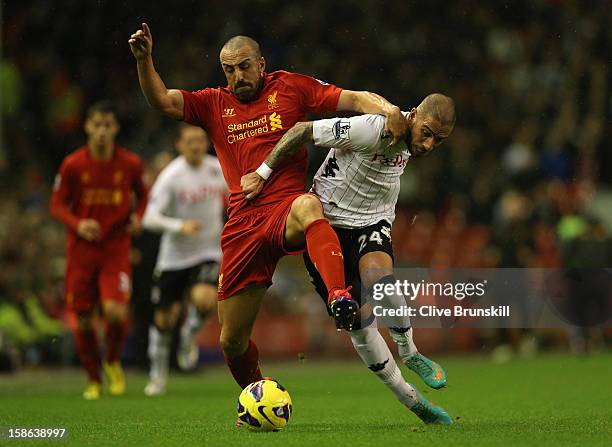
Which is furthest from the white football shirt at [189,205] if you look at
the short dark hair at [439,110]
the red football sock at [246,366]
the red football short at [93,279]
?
the short dark hair at [439,110]

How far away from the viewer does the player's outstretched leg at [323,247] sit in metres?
6.44

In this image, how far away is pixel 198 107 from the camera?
309 inches

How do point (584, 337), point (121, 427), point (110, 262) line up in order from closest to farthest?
1. point (121, 427)
2. point (110, 262)
3. point (584, 337)

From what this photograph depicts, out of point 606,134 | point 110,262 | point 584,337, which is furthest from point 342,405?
point 606,134

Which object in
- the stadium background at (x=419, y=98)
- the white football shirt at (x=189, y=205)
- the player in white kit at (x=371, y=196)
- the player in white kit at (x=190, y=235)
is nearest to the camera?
the player in white kit at (x=371, y=196)

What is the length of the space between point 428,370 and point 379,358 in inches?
12.2

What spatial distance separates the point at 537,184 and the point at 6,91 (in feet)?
26.9

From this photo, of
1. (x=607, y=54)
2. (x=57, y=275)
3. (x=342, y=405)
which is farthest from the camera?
(x=607, y=54)

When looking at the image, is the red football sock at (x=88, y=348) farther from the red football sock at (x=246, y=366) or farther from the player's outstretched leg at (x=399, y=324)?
the player's outstretched leg at (x=399, y=324)

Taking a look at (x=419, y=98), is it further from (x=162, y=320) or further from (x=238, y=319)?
(x=238, y=319)

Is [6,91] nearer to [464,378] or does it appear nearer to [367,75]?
[367,75]

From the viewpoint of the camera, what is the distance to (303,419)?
8.25 m

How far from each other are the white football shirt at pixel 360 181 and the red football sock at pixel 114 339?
4.15m

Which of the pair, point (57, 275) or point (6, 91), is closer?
point (57, 275)
